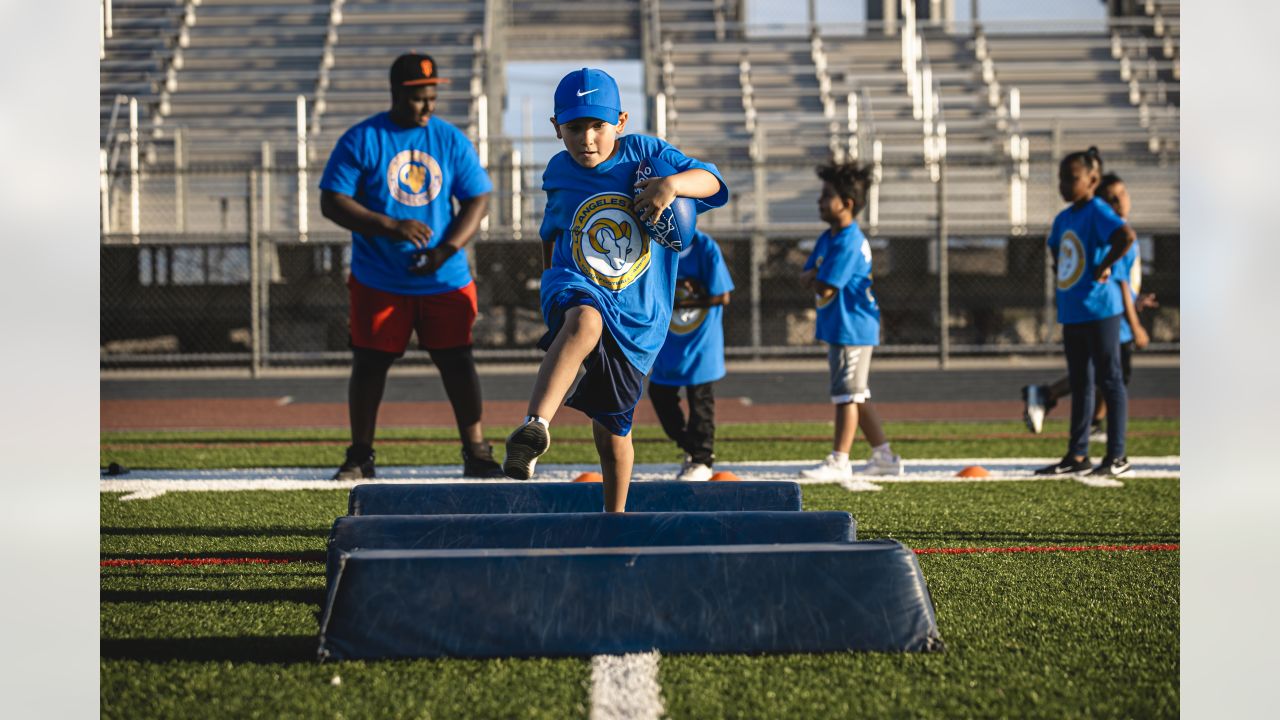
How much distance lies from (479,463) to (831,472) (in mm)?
1719

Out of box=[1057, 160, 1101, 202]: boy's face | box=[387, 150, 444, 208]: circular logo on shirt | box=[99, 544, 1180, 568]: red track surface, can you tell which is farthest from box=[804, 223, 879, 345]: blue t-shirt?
box=[99, 544, 1180, 568]: red track surface

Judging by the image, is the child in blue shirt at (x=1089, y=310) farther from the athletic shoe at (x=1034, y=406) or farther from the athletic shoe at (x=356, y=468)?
the athletic shoe at (x=356, y=468)

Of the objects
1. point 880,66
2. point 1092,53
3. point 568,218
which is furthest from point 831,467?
point 1092,53

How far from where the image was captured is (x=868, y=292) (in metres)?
6.27

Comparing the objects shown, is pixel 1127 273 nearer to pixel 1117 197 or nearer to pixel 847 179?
pixel 1117 197

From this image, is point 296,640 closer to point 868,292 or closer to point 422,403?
point 868,292

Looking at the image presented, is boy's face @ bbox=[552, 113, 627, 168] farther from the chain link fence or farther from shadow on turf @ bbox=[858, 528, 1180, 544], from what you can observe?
the chain link fence

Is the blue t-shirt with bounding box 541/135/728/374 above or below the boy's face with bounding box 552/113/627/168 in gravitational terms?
below

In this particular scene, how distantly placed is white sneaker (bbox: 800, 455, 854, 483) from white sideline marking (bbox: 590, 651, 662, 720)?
3.43 m

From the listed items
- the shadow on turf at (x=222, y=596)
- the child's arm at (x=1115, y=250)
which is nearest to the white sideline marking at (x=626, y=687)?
the shadow on turf at (x=222, y=596)

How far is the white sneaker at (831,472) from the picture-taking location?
236 inches

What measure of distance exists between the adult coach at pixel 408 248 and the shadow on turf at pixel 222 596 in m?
2.37

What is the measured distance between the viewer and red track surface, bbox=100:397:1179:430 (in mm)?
9984
